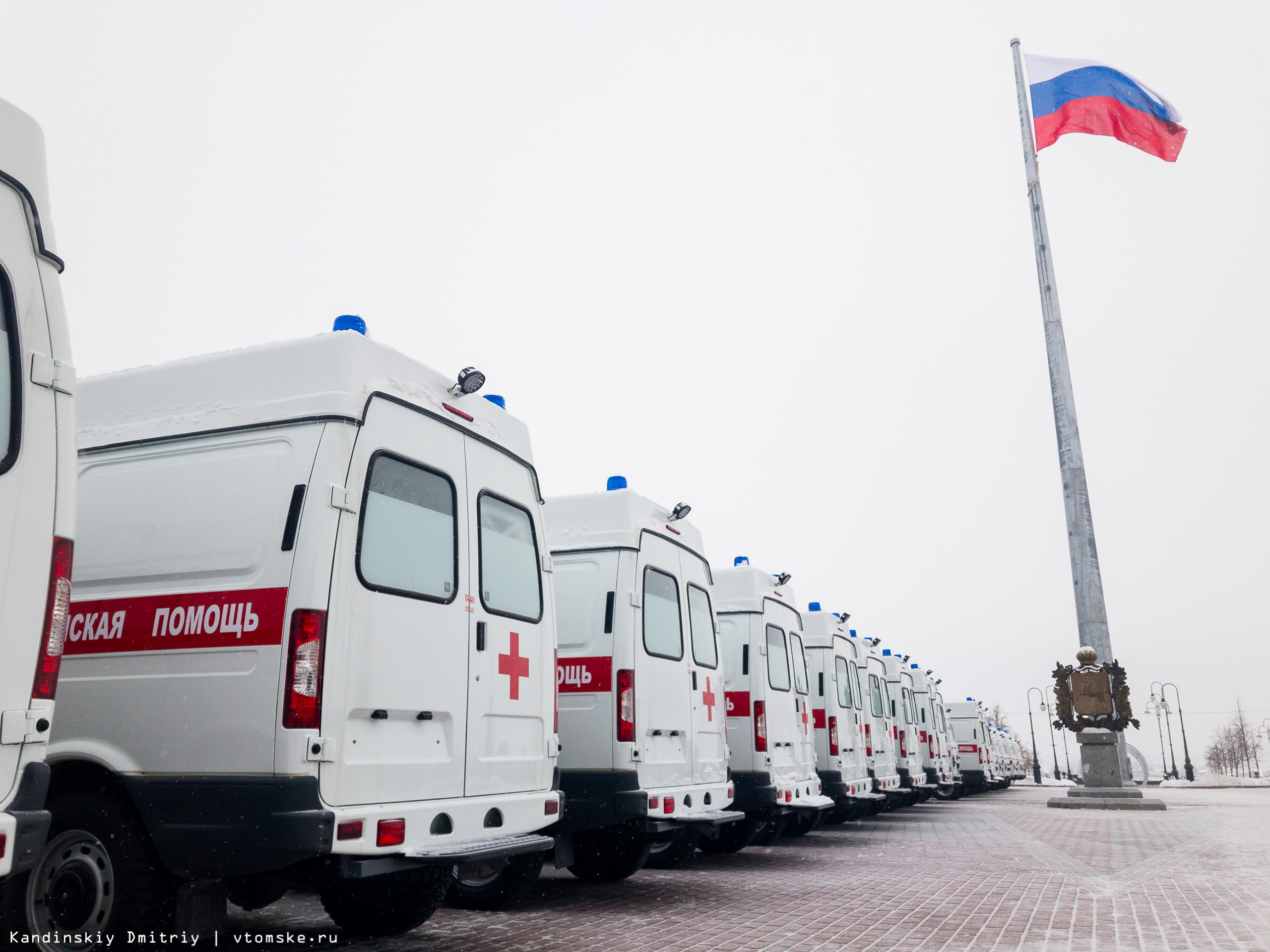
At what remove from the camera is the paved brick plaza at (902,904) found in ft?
17.9

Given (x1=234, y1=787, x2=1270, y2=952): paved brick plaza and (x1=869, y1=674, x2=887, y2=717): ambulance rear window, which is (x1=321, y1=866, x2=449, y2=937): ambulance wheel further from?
(x1=869, y1=674, x2=887, y2=717): ambulance rear window

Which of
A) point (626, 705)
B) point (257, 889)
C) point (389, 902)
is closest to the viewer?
point (257, 889)

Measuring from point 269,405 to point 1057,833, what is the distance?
40.6 feet

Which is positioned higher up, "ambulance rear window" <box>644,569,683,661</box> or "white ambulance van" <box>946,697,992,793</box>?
"ambulance rear window" <box>644,569,683,661</box>

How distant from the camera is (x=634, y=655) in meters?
6.91

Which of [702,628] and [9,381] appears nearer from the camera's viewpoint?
[9,381]

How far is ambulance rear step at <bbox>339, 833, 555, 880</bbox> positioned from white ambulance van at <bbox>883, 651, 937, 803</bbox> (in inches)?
481

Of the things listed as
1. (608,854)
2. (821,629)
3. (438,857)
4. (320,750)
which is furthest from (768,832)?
(320,750)

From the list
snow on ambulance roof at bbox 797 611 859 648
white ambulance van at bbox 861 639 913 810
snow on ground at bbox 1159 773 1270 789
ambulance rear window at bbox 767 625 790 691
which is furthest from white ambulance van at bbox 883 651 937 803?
snow on ground at bbox 1159 773 1270 789

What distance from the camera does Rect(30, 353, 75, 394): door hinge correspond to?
309 cm

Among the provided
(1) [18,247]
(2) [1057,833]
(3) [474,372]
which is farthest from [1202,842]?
(1) [18,247]

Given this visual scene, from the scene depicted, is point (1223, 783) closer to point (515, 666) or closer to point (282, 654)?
point (515, 666)

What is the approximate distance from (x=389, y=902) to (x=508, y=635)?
1476 mm

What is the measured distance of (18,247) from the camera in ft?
10.3
